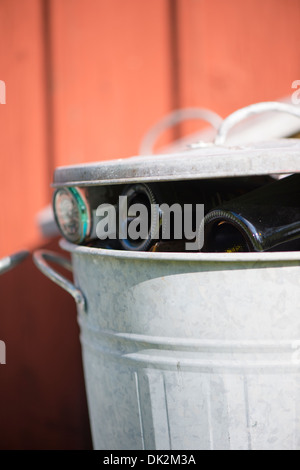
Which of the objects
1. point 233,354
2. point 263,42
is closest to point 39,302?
point 233,354

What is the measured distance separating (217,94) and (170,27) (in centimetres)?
30

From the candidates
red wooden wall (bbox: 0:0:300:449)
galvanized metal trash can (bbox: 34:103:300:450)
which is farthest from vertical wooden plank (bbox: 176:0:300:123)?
galvanized metal trash can (bbox: 34:103:300:450)

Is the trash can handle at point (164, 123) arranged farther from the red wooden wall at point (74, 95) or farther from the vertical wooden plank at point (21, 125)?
the vertical wooden plank at point (21, 125)

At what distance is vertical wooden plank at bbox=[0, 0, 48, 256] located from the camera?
5.64 ft

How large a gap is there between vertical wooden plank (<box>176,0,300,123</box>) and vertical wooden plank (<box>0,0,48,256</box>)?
1.76ft

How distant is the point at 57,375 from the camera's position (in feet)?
5.94

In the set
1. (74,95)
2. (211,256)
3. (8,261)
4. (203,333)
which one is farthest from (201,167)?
(74,95)

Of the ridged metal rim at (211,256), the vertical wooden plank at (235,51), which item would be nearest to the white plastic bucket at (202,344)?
the ridged metal rim at (211,256)

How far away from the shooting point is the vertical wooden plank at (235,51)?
1.75 m

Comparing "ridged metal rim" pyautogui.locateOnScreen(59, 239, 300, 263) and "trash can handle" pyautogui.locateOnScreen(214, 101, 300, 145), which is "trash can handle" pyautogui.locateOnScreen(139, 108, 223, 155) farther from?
"ridged metal rim" pyautogui.locateOnScreen(59, 239, 300, 263)

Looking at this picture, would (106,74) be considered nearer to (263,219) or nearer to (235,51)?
(235,51)

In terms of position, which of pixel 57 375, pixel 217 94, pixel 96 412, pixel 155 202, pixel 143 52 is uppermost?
pixel 143 52

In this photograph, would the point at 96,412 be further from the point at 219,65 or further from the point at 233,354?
the point at 219,65

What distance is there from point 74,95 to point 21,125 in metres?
Result: 0.23
